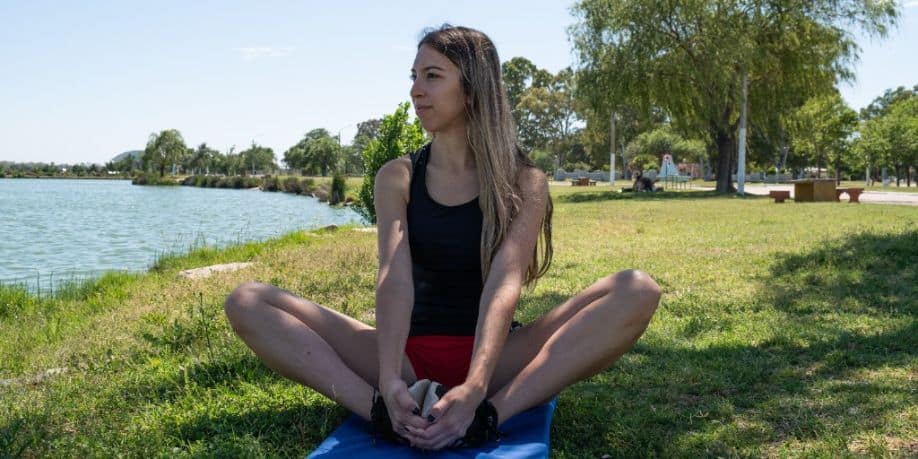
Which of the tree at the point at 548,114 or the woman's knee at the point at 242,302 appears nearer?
the woman's knee at the point at 242,302

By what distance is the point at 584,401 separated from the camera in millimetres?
3461

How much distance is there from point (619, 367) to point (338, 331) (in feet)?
5.62

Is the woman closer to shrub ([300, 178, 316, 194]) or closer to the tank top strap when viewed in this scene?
the tank top strap

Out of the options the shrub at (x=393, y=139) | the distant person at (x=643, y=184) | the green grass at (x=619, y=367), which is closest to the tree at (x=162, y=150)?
the distant person at (x=643, y=184)

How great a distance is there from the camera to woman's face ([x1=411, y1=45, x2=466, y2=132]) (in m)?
2.96

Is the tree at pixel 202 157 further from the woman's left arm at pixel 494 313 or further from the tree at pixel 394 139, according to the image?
the woman's left arm at pixel 494 313

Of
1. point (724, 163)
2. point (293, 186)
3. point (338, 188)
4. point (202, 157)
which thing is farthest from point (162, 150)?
point (724, 163)

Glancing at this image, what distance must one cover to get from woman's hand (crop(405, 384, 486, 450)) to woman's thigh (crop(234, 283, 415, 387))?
1.80 ft

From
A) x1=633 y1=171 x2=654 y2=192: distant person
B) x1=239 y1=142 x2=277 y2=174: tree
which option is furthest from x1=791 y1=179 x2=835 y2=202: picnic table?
x1=239 y1=142 x2=277 y2=174: tree

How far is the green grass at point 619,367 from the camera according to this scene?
2986mm

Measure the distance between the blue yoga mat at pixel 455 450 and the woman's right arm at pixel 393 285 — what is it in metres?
0.13

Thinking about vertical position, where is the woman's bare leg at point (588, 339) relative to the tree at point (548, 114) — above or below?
below

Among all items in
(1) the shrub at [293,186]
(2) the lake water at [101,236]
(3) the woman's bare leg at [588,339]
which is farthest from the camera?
(1) the shrub at [293,186]

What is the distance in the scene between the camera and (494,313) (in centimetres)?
271
